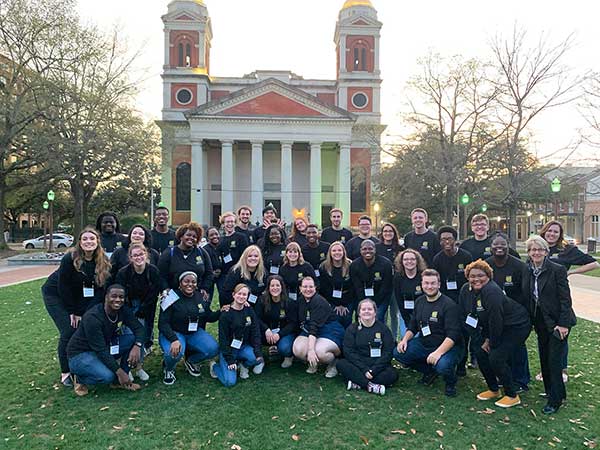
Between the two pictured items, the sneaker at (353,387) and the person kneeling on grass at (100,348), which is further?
the sneaker at (353,387)

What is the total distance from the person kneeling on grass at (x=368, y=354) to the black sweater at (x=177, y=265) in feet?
7.12

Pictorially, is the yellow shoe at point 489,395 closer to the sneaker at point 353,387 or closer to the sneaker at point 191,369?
the sneaker at point 353,387

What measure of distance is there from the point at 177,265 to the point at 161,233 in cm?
167

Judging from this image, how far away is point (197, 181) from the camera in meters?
45.3

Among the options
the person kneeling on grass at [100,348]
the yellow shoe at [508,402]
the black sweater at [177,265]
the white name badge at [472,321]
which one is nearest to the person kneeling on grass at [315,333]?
the black sweater at [177,265]

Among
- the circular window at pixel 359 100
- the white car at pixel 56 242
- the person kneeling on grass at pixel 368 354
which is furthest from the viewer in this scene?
the circular window at pixel 359 100

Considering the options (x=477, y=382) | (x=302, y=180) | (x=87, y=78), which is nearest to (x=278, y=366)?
(x=477, y=382)

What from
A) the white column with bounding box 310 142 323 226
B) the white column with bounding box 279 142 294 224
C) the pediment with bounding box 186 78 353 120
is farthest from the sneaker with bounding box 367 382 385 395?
the pediment with bounding box 186 78 353 120

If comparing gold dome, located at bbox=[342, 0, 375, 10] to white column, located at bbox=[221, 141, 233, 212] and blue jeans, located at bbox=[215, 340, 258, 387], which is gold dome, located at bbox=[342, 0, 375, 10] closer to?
white column, located at bbox=[221, 141, 233, 212]

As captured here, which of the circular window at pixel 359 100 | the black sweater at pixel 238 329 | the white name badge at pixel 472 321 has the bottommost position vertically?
the black sweater at pixel 238 329

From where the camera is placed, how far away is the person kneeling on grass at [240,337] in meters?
5.73

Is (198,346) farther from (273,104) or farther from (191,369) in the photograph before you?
(273,104)

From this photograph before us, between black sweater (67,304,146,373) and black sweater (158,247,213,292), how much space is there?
3.27 ft

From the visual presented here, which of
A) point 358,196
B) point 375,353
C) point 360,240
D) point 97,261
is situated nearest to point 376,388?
point 375,353
